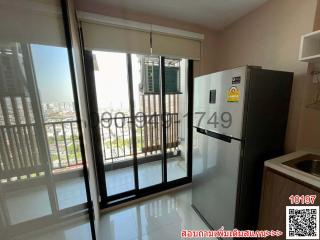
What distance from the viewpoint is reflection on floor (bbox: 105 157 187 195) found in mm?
2428

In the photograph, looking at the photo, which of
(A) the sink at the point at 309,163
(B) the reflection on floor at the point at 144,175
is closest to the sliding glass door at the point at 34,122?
(B) the reflection on floor at the point at 144,175

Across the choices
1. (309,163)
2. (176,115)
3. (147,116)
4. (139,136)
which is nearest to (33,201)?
(309,163)

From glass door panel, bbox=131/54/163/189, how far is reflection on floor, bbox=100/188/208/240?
36cm

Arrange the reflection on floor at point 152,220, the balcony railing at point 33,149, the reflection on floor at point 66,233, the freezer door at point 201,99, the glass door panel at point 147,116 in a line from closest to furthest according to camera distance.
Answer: the balcony railing at point 33,149, the reflection on floor at point 66,233, the freezer door at point 201,99, the reflection on floor at point 152,220, the glass door panel at point 147,116

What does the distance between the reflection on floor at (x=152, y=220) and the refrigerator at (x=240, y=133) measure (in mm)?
366

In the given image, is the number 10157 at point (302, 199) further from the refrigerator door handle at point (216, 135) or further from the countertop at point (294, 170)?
the refrigerator door handle at point (216, 135)

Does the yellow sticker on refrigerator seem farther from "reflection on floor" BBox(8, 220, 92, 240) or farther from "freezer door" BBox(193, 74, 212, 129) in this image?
"reflection on floor" BBox(8, 220, 92, 240)

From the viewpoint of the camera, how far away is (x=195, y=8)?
177cm

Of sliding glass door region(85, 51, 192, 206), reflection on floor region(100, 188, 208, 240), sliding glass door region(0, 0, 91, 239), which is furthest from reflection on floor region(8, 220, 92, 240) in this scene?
sliding glass door region(85, 51, 192, 206)

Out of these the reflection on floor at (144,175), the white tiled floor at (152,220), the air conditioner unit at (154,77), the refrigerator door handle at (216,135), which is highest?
the air conditioner unit at (154,77)

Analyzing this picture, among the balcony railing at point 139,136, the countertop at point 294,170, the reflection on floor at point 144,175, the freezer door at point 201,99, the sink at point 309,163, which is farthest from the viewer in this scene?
the balcony railing at point 139,136

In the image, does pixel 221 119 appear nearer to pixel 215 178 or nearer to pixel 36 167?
pixel 215 178

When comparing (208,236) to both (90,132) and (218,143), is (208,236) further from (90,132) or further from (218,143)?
(90,132)

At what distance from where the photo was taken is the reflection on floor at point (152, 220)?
1717 millimetres
